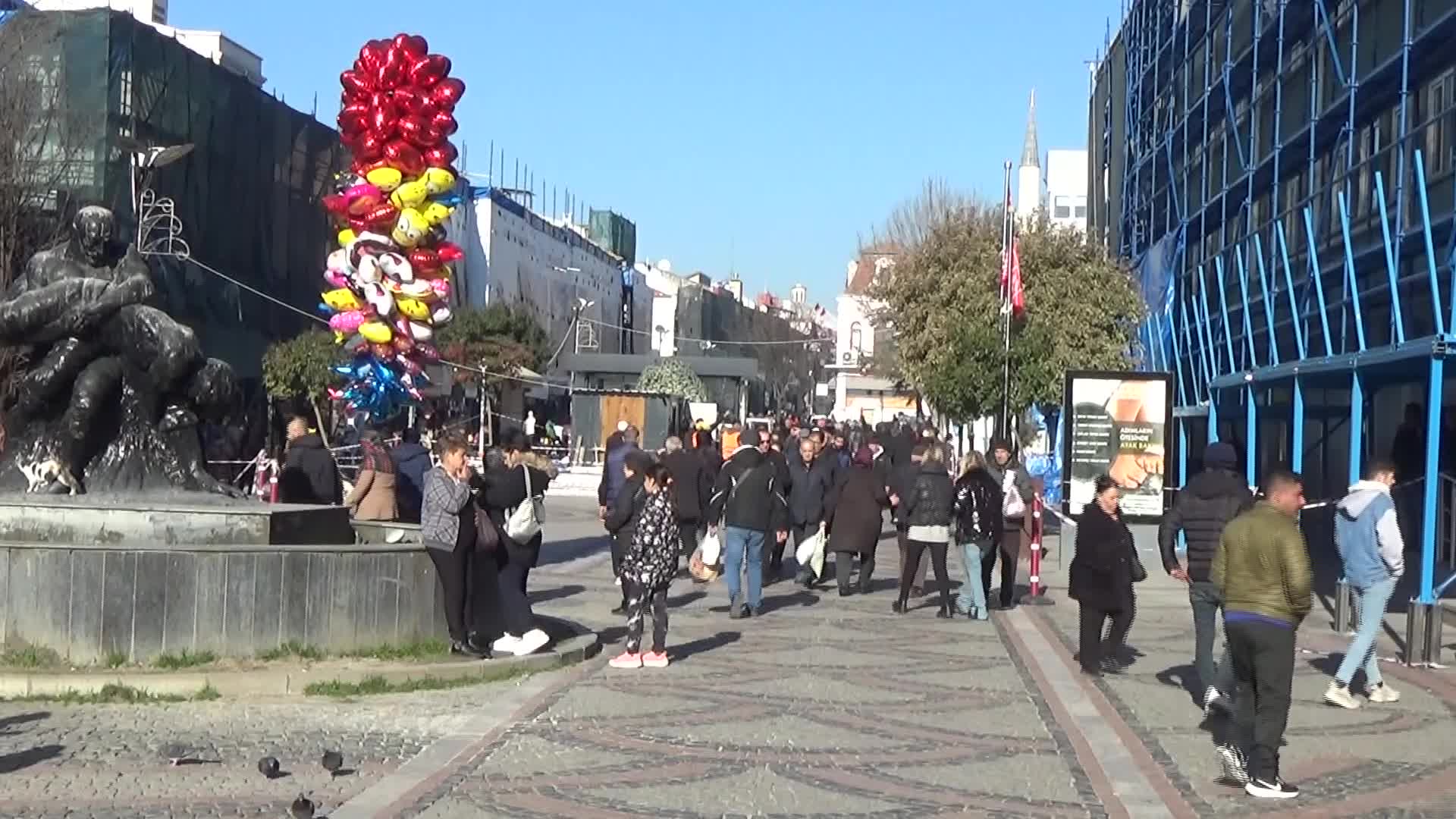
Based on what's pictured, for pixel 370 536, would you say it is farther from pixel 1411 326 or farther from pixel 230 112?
pixel 230 112

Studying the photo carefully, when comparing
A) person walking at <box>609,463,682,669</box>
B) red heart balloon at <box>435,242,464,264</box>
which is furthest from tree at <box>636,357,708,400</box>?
person walking at <box>609,463,682,669</box>

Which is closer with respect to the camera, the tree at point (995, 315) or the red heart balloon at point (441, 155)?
the red heart balloon at point (441, 155)

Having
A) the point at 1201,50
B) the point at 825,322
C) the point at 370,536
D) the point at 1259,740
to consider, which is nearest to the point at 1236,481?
the point at 1259,740

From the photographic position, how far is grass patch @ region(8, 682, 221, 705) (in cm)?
1025

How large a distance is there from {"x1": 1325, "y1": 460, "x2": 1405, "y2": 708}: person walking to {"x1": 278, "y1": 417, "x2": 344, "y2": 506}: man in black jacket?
348 inches

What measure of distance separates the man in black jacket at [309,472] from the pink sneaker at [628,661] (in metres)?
4.68

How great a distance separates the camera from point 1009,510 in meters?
18.0

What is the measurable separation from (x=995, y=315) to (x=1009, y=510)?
788 inches

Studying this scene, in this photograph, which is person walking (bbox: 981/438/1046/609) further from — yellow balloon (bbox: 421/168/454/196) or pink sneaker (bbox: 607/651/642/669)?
yellow balloon (bbox: 421/168/454/196)

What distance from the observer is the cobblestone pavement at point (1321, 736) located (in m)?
8.60

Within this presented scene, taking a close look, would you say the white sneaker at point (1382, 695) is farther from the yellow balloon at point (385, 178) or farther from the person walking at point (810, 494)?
the yellow balloon at point (385, 178)

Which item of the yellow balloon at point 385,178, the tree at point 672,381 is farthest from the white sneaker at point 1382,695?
the tree at point 672,381

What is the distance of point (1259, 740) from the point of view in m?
8.59

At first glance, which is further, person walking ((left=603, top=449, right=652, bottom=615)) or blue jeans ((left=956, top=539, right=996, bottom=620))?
blue jeans ((left=956, top=539, right=996, bottom=620))
